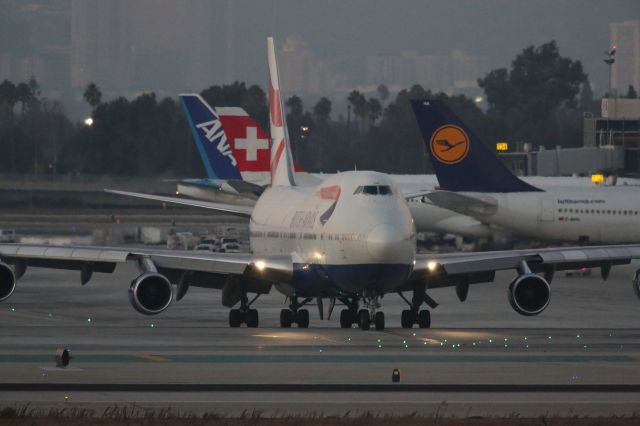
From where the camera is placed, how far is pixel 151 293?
110ft

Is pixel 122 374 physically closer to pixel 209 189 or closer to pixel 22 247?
pixel 22 247

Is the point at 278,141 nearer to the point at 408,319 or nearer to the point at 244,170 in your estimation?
the point at 408,319

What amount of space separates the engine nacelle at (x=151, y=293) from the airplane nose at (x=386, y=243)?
16.1 ft

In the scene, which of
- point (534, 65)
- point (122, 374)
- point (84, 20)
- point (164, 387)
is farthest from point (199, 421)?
point (534, 65)

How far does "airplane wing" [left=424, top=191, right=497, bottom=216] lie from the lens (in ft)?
225

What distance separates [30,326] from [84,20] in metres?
146

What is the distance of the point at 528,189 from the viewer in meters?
71.9

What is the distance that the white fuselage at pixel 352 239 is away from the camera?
3294 centimetres

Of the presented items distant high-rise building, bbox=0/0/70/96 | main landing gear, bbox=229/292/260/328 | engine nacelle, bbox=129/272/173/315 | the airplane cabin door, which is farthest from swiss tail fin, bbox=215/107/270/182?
distant high-rise building, bbox=0/0/70/96

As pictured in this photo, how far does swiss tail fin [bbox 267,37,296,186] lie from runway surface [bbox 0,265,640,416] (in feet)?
15.4

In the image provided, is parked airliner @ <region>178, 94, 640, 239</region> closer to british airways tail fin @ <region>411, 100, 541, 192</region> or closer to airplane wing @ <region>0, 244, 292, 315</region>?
british airways tail fin @ <region>411, 100, 541, 192</region>

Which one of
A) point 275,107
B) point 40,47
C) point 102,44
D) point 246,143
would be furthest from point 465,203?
point 102,44

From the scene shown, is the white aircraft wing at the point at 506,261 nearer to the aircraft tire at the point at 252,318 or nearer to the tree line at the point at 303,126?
the aircraft tire at the point at 252,318

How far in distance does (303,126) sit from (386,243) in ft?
359
